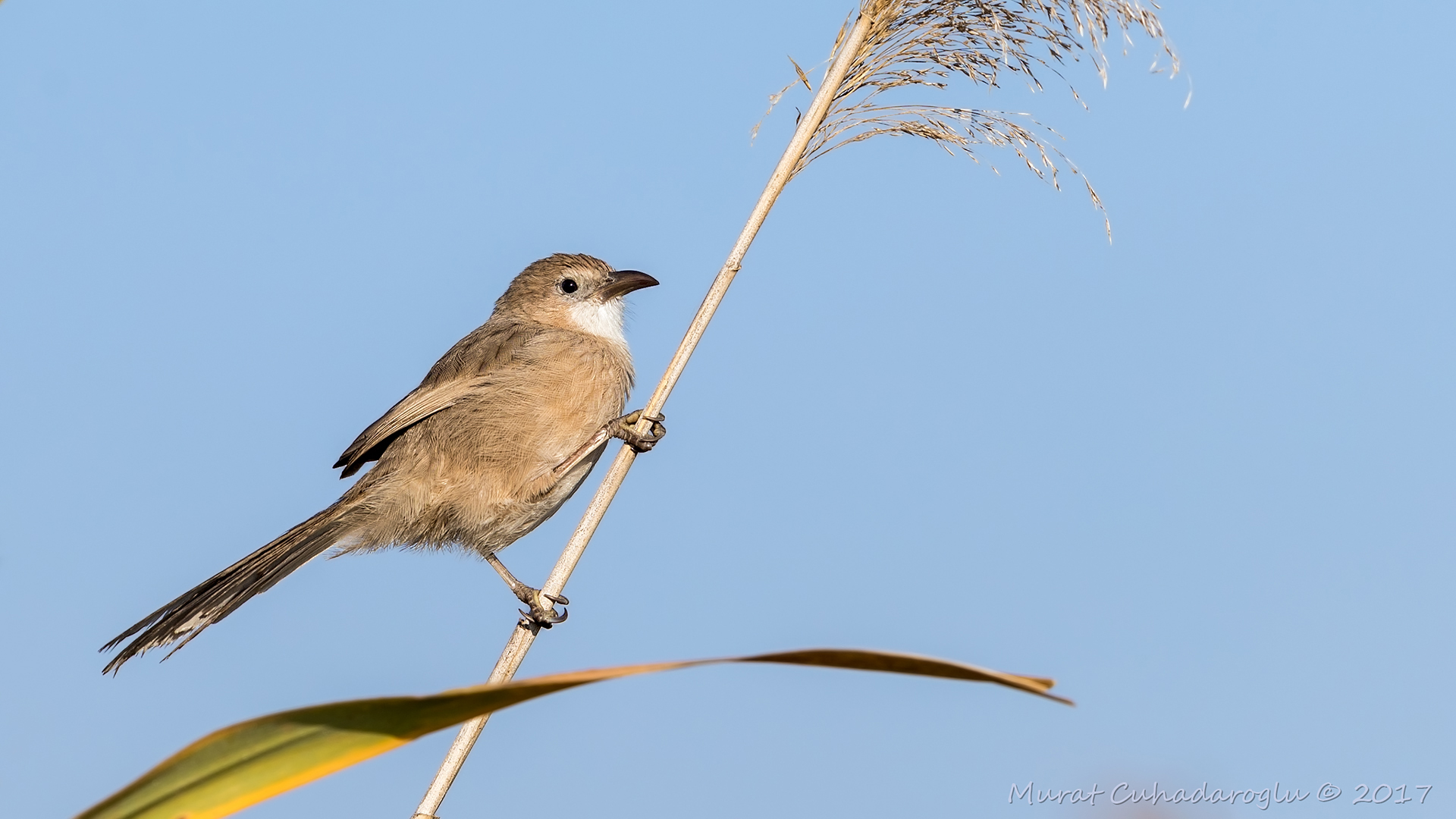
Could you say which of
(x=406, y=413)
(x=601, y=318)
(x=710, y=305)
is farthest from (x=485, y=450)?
(x=710, y=305)

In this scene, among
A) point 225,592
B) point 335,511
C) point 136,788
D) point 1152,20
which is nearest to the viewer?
point 136,788

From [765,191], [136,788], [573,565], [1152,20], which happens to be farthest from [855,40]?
[136,788]

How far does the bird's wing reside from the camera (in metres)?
5.47

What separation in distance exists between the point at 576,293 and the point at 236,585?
2.46 m

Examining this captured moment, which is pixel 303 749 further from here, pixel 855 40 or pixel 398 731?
pixel 855 40

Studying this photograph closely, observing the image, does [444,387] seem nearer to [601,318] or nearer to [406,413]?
[406,413]

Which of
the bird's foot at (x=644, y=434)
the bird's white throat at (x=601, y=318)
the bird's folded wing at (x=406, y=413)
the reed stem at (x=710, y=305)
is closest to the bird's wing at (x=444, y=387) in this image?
the bird's folded wing at (x=406, y=413)

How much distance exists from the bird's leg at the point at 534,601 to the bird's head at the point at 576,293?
4.03 ft

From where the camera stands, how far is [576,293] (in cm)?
616

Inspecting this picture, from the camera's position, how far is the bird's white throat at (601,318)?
593 cm

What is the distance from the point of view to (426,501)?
17.2 feet

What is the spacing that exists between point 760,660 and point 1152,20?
2365 millimetres

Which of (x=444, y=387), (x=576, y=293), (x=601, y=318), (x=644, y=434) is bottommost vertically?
(x=644, y=434)

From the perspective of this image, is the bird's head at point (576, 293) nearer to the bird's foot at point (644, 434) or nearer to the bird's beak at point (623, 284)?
the bird's beak at point (623, 284)
